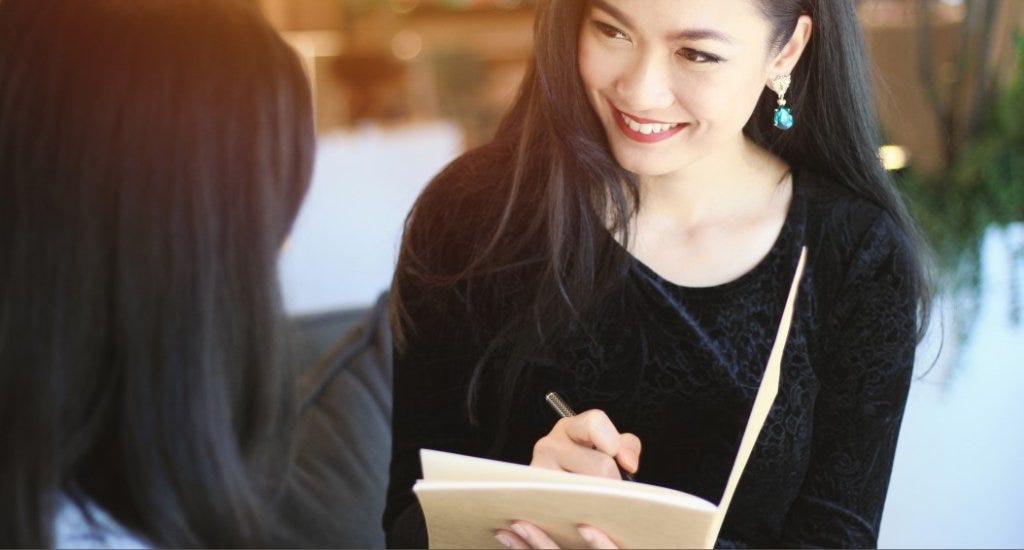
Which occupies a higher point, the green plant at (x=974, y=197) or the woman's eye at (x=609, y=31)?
the woman's eye at (x=609, y=31)

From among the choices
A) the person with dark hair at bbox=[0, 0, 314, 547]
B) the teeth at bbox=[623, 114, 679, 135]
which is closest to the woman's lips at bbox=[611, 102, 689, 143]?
the teeth at bbox=[623, 114, 679, 135]

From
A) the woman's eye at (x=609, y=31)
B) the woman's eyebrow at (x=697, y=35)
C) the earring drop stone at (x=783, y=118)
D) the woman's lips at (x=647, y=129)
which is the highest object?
the woman's eye at (x=609, y=31)

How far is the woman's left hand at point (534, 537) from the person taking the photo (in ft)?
3.17

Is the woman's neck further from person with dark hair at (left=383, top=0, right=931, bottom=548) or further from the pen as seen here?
the pen

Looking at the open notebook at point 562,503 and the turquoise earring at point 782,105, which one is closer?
the open notebook at point 562,503

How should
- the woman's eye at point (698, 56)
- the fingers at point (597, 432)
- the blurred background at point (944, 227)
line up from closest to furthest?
the fingers at point (597, 432) → the woman's eye at point (698, 56) → the blurred background at point (944, 227)

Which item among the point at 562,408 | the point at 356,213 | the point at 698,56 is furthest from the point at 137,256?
the point at 356,213

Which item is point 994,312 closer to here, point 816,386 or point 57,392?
point 816,386

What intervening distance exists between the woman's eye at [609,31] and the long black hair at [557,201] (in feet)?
0.25

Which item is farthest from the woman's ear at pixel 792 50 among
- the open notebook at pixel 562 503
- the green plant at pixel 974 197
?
the green plant at pixel 974 197

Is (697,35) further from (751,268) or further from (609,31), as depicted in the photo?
(751,268)

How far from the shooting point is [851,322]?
4.35 feet

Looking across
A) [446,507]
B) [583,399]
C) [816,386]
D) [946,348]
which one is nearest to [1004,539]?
[946,348]

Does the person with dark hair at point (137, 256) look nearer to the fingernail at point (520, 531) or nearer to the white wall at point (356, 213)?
the fingernail at point (520, 531)
